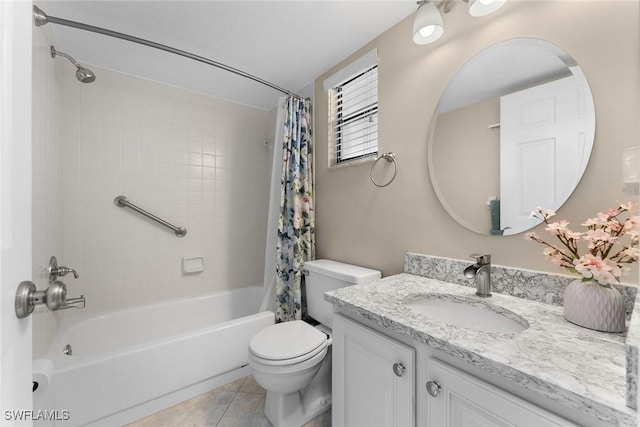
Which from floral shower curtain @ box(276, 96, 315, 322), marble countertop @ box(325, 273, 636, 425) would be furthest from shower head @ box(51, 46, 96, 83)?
marble countertop @ box(325, 273, 636, 425)

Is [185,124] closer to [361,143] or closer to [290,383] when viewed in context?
[361,143]

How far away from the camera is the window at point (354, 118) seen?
5.45 feet

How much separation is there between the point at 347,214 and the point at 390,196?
38cm

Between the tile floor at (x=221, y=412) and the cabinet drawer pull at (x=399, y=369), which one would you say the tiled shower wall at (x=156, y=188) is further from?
the cabinet drawer pull at (x=399, y=369)

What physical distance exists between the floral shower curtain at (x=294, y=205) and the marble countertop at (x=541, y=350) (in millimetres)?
986

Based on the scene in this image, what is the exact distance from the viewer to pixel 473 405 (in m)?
0.63

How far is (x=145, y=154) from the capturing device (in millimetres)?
2076

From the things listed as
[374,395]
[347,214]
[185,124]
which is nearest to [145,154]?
[185,124]

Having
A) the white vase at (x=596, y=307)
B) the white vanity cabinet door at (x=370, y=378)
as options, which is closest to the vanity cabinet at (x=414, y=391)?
the white vanity cabinet door at (x=370, y=378)

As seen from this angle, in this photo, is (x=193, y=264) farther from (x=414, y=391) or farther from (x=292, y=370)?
(x=414, y=391)

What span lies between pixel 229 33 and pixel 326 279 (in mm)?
1618

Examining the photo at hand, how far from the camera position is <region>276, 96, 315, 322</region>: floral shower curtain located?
1.93 m

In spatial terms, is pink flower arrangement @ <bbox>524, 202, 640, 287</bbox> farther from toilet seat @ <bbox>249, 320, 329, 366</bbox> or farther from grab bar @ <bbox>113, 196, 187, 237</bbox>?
grab bar @ <bbox>113, 196, 187, 237</bbox>

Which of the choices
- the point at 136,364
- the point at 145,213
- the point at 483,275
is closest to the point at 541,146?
the point at 483,275
